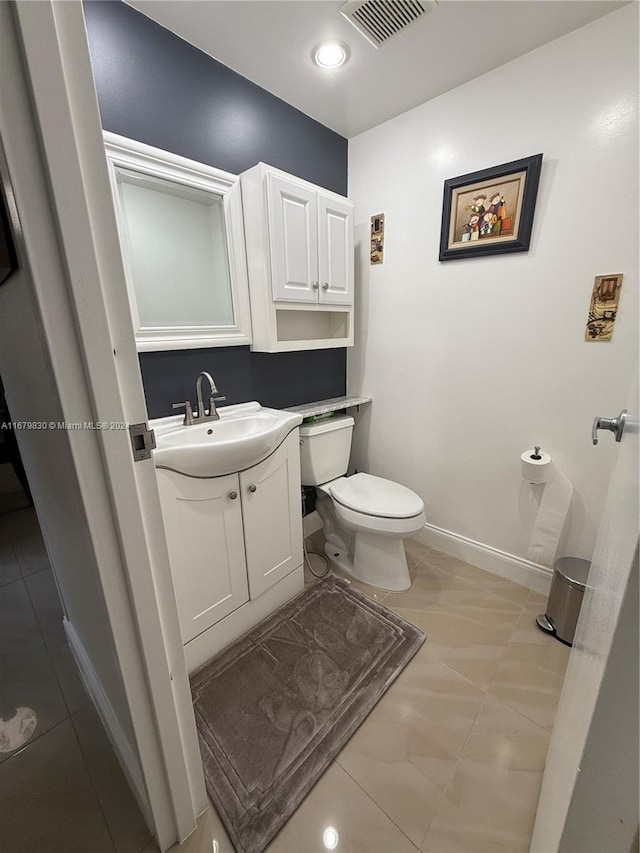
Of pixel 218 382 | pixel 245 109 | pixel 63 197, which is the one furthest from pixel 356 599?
pixel 245 109

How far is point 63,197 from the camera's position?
0.48 metres

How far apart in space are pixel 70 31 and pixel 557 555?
2.20 meters

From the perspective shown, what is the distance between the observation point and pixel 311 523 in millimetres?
2223

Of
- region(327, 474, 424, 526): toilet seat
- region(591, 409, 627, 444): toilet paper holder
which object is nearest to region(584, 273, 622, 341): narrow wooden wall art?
region(591, 409, 627, 444): toilet paper holder

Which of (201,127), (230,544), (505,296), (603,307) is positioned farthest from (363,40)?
(230,544)

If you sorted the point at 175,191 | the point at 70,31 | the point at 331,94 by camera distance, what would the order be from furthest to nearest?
the point at 331,94 < the point at 175,191 < the point at 70,31

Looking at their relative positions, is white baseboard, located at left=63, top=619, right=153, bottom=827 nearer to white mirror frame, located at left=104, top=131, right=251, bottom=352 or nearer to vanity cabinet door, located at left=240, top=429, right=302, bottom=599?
vanity cabinet door, located at left=240, top=429, right=302, bottom=599

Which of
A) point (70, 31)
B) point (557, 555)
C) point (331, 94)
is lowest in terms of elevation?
point (557, 555)

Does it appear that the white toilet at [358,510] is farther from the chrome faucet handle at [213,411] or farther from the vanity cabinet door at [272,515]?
the chrome faucet handle at [213,411]

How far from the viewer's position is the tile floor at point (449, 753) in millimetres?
892

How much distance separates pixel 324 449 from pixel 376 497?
37 centimetres

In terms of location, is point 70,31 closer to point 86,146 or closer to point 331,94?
point 86,146

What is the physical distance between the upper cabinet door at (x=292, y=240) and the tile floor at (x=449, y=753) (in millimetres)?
1591

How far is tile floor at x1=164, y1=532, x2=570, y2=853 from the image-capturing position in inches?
35.1
